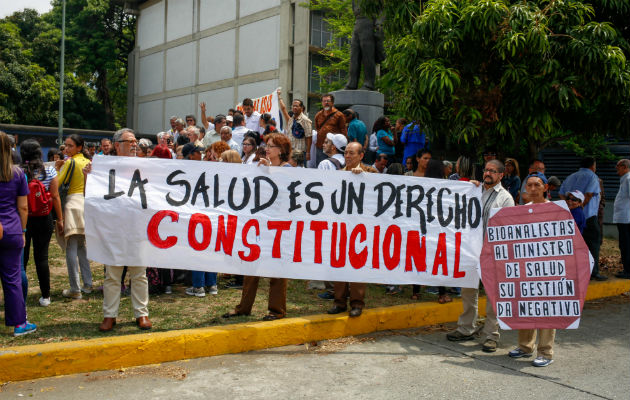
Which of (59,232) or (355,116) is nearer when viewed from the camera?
(59,232)

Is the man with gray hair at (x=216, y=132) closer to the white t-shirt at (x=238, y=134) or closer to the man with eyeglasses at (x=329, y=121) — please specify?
the white t-shirt at (x=238, y=134)

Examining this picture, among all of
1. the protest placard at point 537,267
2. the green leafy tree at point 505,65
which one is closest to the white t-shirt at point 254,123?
the green leafy tree at point 505,65

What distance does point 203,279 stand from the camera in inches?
281

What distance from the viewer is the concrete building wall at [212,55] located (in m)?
30.0

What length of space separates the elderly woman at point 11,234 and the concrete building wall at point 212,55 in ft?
82.7

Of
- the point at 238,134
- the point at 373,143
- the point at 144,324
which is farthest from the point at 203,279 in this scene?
the point at 373,143

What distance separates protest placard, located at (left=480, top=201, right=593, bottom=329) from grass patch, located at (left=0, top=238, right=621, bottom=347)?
1.74m

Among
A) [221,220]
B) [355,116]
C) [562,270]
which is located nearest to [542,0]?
[355,116]

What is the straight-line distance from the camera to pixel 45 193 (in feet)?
20.6

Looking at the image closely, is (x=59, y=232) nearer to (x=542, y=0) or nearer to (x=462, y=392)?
(x=462, y=392)

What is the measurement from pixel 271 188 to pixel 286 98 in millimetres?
24846

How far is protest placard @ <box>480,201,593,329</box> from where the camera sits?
527 cm

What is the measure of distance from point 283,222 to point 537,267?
254 centimetres

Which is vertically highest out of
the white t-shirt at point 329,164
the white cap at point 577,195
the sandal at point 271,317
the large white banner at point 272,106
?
the large white banner at point 272,106
